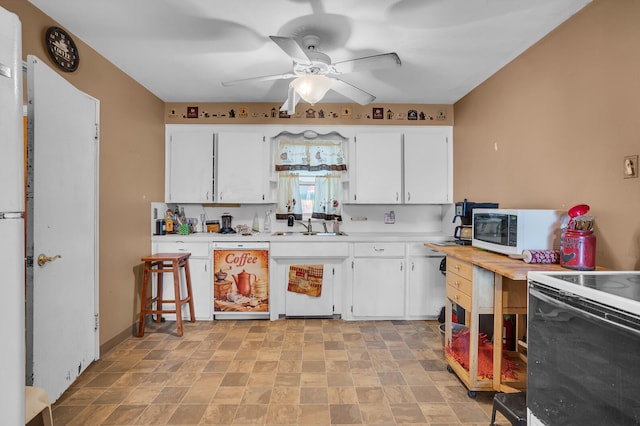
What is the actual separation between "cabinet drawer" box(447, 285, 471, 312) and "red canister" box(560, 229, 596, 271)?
64cm

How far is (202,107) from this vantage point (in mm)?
3977

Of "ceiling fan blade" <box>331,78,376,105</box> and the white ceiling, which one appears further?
"ceiling fan blade" <box>331,78,376,105</box>

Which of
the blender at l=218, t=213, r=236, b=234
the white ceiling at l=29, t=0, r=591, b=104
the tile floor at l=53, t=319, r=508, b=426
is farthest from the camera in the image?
the blender at l=218, t=213, r=236, b=234

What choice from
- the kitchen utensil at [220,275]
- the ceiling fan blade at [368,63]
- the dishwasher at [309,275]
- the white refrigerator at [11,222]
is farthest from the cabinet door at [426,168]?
the white refrigerator at [11,222]

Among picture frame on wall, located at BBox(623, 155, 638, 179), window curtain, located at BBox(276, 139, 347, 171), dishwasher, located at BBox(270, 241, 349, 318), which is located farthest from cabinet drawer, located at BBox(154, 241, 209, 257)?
picture frame on wall, located at BBox(623, 155, 638, 179)

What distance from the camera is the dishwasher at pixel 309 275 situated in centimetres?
355

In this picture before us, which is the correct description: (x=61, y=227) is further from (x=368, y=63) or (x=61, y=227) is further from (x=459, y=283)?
(x=459, y=283)

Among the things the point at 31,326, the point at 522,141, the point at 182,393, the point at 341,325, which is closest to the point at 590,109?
the point at 522,141

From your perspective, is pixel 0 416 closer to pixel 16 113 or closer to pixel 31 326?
pixel 31 326

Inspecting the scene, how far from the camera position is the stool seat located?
1664mm

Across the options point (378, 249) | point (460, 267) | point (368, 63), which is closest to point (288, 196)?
point (378, 249)

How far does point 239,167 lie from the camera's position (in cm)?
386

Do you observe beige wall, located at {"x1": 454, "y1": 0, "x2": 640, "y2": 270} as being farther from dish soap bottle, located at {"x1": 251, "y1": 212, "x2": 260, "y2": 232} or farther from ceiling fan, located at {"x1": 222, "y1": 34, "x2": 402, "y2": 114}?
dish soap bottle, located at {"x1": 251, "y1": 212, "x2": 260, "y2": 232}

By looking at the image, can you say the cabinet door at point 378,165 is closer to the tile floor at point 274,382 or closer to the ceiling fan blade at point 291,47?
the tile floor at point 274,382
